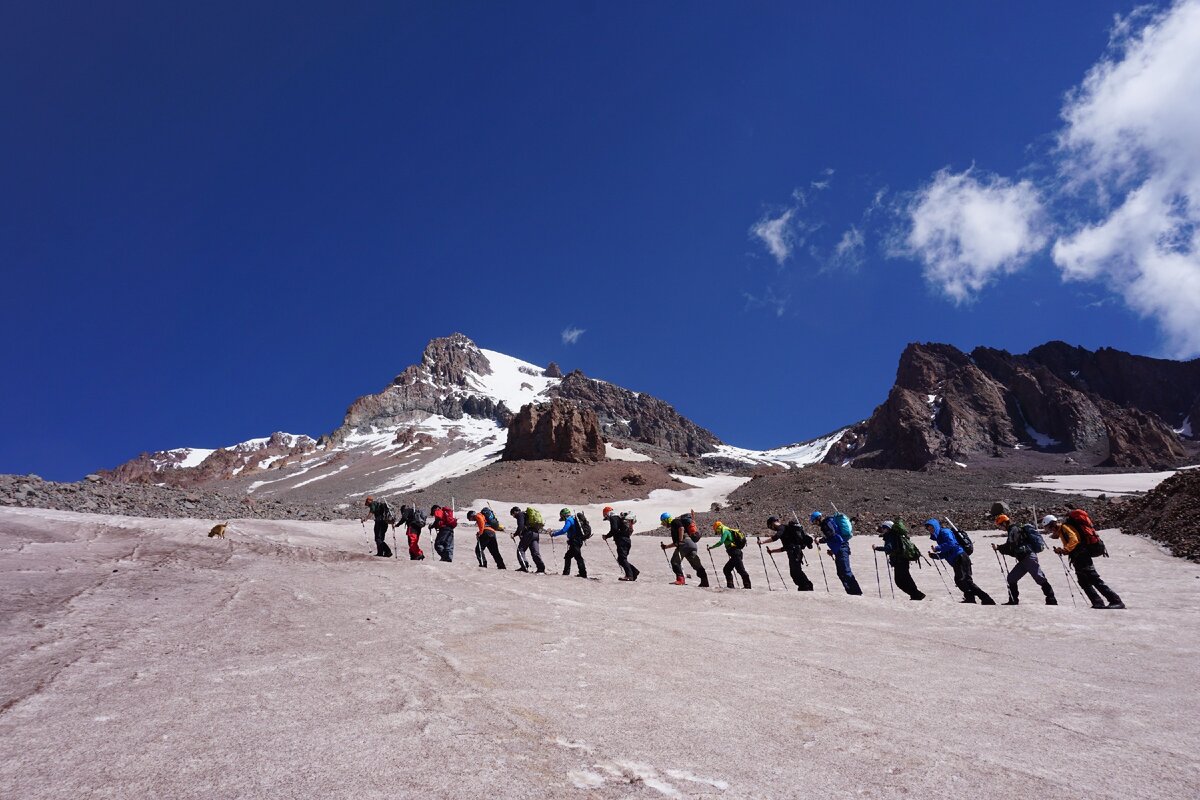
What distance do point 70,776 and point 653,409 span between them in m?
172

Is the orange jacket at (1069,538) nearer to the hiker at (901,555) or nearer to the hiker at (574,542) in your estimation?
the hiker at (901,555)

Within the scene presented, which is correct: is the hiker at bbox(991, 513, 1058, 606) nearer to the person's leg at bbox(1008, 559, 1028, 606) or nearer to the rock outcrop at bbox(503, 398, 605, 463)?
the person's leg at bbox(1008, 559, 1028, 606)

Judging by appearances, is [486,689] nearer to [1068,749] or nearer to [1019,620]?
[1068,749]

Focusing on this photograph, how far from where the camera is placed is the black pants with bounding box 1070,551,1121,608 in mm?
10438

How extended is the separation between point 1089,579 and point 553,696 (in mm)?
10766

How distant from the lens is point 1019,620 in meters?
9.41

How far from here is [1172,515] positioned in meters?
20.6

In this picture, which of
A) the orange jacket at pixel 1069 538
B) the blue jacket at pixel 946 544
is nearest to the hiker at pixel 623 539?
the blue jacket at pixel 946 544

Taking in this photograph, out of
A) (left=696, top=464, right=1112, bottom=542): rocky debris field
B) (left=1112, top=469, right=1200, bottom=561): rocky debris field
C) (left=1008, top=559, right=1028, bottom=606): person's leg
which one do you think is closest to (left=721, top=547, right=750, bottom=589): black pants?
(left=1008, top=559, right=1028, bottom=606): person's leg

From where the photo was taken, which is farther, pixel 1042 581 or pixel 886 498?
pixel 886 498

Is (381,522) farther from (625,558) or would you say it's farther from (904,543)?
(904,543)

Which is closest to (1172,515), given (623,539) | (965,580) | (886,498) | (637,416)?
(965,580)

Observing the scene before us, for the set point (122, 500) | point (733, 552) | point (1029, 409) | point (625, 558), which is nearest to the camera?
point (733, 552)

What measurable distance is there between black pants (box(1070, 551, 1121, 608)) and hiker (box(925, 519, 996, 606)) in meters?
1.51
